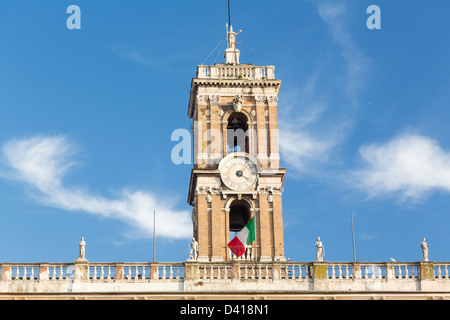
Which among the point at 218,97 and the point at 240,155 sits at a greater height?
the point at 218,97

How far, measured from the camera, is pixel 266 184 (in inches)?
2272

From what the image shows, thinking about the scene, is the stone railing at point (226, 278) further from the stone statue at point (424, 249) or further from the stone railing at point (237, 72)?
the stone railing at point (237, 72)

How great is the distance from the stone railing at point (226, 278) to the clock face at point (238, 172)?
9.75 metres

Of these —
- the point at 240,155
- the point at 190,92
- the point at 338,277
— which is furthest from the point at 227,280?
the point at 190,92

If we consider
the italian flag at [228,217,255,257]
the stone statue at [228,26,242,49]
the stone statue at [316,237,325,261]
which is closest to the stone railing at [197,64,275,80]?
the stone statue at [228,26,242,49]

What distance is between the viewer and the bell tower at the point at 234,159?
56562 millimetres

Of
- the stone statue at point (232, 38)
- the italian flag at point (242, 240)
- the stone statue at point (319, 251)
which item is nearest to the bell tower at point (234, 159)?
the stone statue at point (232, 38)

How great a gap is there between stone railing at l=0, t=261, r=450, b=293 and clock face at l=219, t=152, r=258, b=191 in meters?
9.75
